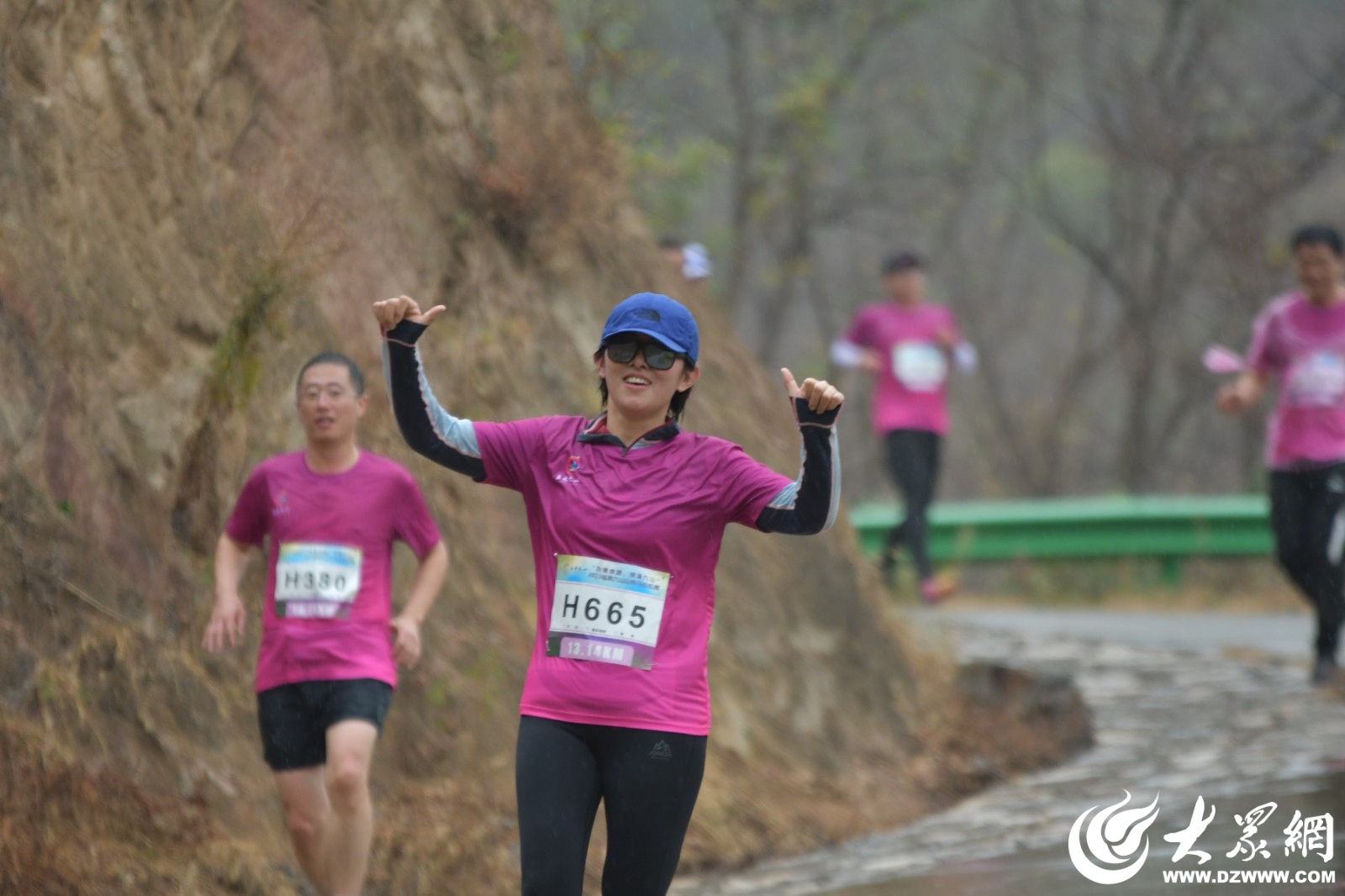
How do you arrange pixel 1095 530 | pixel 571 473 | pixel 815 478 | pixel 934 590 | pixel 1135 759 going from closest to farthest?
pixel 815 478, pixel 571 473, pixel 1135 759, pixel 934 590, pixel 1095 530

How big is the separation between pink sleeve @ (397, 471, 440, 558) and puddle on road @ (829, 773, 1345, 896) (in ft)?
6.55

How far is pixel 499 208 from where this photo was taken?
31.9 ft

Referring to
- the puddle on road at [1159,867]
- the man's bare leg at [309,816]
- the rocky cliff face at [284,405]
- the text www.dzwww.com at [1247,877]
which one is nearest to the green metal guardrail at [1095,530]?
the rocky cliff face at [284,405]

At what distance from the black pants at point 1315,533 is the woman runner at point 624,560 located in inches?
243

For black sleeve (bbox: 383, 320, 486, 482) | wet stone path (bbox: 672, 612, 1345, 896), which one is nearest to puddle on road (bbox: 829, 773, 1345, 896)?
wet stone path (bbox: 672, 612, 1345, 896)

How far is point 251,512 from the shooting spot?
6.51 meters

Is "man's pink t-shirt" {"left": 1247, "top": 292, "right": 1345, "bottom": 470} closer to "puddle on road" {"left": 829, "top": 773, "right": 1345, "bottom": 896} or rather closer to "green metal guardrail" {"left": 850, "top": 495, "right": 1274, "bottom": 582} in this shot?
"puddle on road" {"left": 829, "top": 773, "right": 1345, "bottom": 896}

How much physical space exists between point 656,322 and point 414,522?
199 centimetres

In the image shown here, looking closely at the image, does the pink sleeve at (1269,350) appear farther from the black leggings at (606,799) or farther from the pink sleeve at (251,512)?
the black leggings at (606,799)

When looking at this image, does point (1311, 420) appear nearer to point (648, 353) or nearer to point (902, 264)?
point (902, 264)

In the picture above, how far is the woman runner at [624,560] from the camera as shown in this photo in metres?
4.76

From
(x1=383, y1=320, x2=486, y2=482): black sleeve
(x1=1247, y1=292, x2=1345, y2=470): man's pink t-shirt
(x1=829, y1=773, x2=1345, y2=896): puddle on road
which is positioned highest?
(x1=1247, y1=292, x2=1345, y2=470): man's pink t-shirt

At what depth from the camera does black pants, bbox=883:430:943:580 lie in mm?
14305

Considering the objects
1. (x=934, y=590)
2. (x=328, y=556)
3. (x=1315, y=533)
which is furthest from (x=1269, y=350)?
(x=328, y=556)
